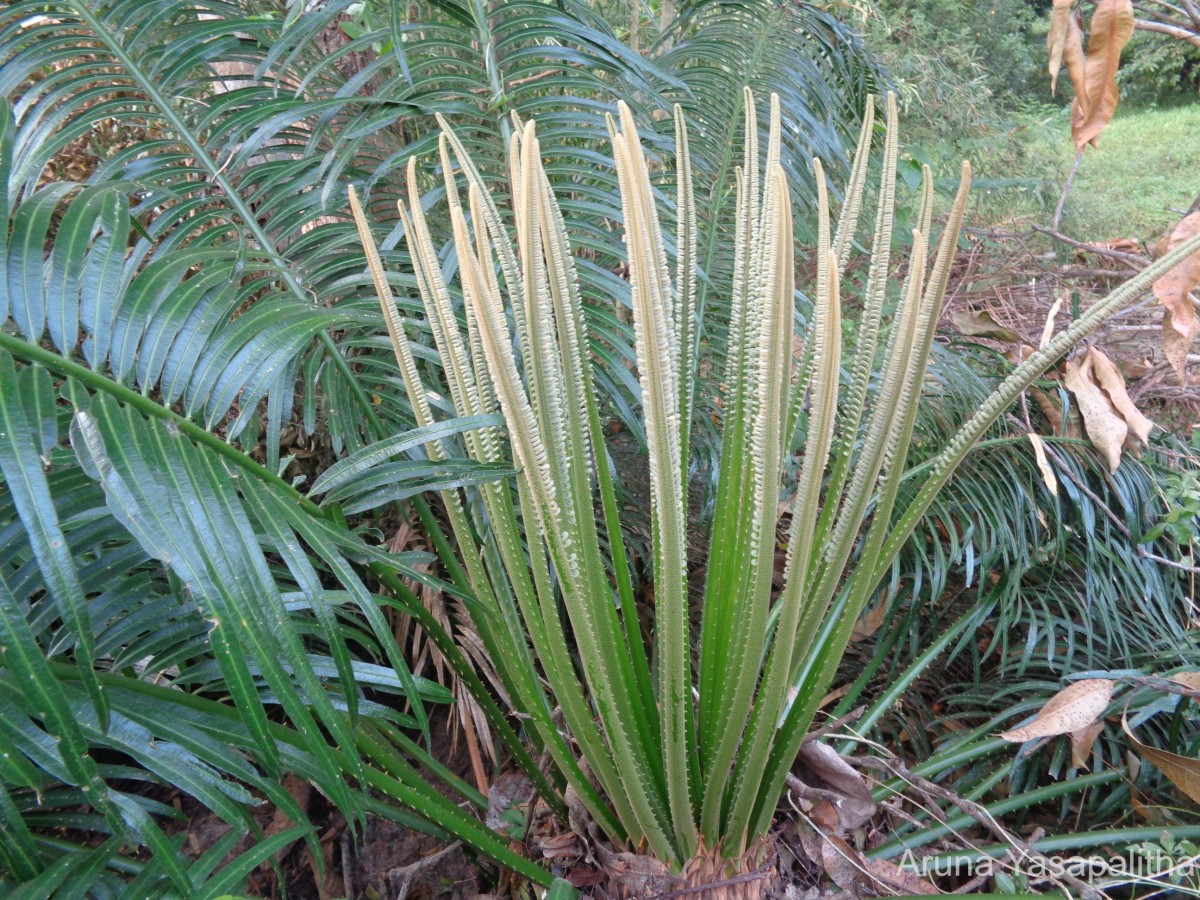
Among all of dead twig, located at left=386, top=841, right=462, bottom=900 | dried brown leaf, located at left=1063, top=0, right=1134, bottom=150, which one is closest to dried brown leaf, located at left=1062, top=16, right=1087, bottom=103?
dried brown leaf, located at left=1063, top=0, right=1134, bottom=150

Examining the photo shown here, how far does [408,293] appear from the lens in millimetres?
1180

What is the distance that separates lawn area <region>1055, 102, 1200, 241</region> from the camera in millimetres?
2574

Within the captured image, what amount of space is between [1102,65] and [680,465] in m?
0.71

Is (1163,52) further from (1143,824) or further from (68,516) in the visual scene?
(68,516)

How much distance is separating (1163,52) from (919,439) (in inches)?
159

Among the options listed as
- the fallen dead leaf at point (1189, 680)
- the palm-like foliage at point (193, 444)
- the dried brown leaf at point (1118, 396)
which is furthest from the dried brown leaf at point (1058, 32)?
the fallen dead leaf at point (1189, 680)

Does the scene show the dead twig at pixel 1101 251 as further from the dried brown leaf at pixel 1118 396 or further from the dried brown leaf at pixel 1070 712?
the dried brown leaf at pixel 1070 712

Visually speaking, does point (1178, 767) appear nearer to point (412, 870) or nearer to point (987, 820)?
point (987, 820)

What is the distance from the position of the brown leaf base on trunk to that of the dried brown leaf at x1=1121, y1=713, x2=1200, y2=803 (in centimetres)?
41

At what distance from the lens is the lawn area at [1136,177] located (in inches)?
101

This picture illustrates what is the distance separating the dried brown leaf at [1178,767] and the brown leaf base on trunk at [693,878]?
0.41 meters

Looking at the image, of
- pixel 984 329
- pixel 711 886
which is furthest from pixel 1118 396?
pixel 711 886

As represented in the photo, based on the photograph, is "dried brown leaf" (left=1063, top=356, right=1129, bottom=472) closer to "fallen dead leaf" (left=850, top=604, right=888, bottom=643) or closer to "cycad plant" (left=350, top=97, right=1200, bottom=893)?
"fallen dead leaf" (left=850, top=604, right=888, bottom=643)

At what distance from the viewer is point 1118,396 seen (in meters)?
1.04
